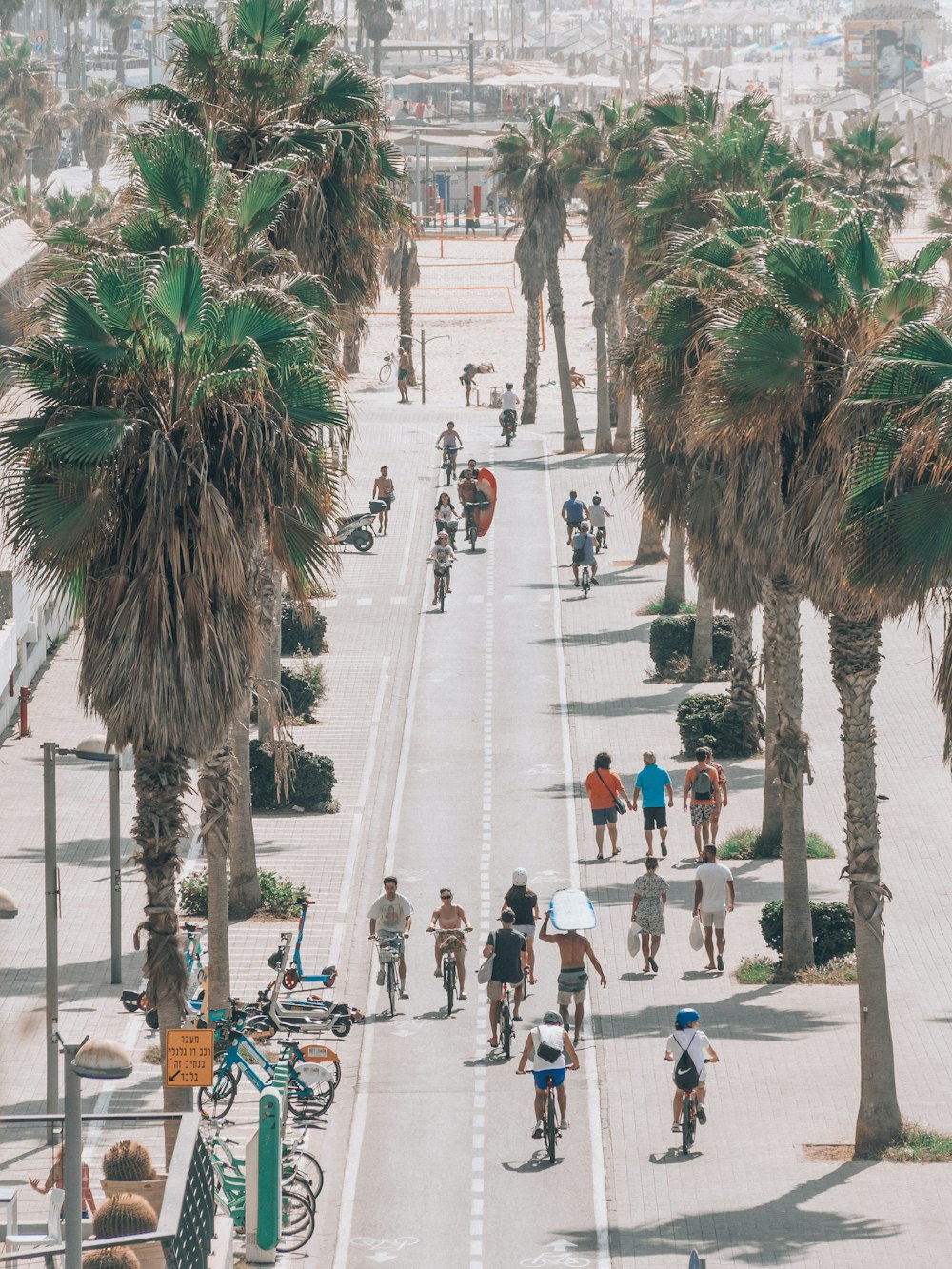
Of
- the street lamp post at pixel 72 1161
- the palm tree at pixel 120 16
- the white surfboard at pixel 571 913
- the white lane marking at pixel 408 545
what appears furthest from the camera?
the palm tree at pixel 120 16

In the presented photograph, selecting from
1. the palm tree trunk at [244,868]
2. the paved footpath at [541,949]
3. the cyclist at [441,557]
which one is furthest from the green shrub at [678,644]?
the palm tree trunk at [244,868]

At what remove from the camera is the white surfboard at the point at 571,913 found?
24172mm

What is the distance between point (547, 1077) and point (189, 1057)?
4.19 m

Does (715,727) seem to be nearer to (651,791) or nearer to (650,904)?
(651,791)

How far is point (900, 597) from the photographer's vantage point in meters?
19.8

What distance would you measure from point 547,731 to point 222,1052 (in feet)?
54.1

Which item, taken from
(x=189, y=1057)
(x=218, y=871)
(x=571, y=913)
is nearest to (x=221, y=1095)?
(x=218, y=871)

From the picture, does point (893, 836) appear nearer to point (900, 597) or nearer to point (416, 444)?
point (900, 597)

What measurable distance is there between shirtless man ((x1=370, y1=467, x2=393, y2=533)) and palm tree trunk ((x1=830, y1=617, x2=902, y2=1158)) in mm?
31864

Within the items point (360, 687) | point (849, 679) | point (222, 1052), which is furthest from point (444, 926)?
point (360, 687)

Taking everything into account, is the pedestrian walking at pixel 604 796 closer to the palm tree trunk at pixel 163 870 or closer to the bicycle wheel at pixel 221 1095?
the bicycle wheel at pixel 221 1095

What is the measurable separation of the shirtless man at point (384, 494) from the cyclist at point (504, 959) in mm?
29961

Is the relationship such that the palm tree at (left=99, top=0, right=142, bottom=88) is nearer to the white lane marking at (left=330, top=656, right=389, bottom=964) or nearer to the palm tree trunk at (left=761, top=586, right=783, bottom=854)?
the white lane marking at (left=330, top=656, right=389, bottom=964)

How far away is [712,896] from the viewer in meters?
27.2
